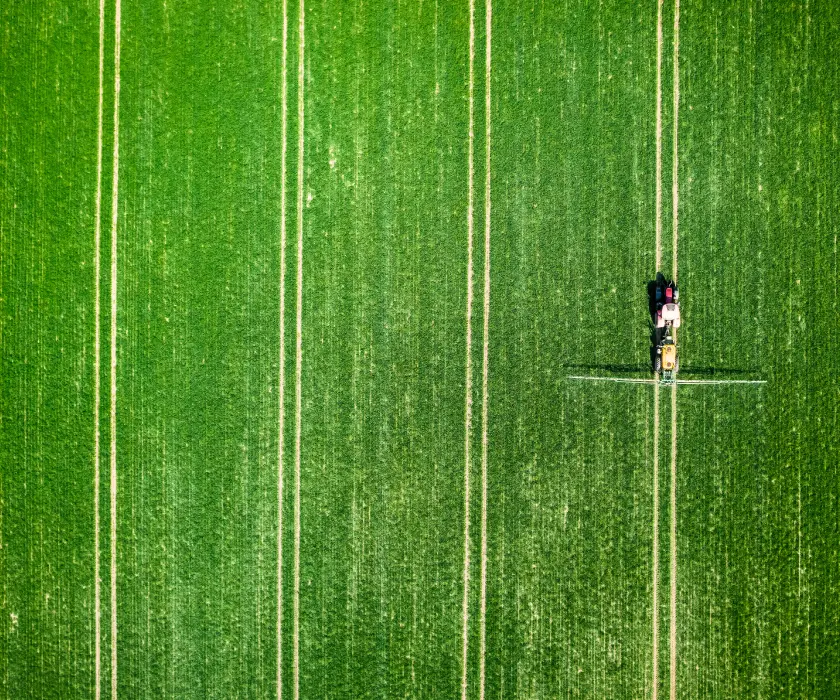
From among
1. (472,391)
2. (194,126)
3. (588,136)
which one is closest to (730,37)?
(588,136)

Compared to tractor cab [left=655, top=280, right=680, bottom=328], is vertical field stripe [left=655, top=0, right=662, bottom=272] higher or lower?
higher

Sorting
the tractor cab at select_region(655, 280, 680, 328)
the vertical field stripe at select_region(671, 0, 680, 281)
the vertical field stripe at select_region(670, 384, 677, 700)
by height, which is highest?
the vertical field stripe at select_region(671, 0, 680, 281)

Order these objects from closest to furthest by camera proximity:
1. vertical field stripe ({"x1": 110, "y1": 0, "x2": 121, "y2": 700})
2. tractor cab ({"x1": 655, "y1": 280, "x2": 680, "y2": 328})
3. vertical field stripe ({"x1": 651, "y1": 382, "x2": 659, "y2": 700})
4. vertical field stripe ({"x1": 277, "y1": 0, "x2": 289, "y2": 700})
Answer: tractor cab ({"x1": 655, "y1": 280, "x2": 680, "y2": 328})
vertical field stripe ({"x1": 651, "y1": 382, "x2": 659, "y2": 700})
vertical field stripe ({"x1": 277, "y1": 0, "x2": 289, "y2": 700})
vertical field stripe ({"x1": 110, "y1": 0, "x2": 121, "y2": 700})

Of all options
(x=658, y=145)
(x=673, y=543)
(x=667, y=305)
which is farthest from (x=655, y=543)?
(x=658, y=145)

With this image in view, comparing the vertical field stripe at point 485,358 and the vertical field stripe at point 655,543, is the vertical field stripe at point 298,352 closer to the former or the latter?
the vertical field stripe at point 485,358

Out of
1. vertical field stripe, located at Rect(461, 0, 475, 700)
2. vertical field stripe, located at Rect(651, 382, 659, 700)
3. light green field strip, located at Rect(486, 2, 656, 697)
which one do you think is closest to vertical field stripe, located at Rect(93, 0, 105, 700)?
vertical field stripe, located at Rect(461, 0, 475, 700)

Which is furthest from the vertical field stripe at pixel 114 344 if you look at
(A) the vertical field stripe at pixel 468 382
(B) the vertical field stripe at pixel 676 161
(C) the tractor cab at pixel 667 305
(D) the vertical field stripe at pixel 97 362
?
(B) the vertical field stripe at pixel 676 161

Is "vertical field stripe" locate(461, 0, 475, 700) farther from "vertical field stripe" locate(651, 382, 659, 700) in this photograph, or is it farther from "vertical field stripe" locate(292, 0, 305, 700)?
"vertical field stripe" locate(651, 382, 659, 700)
